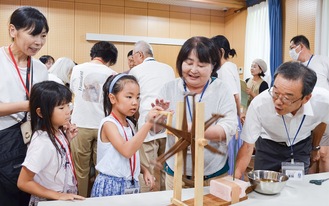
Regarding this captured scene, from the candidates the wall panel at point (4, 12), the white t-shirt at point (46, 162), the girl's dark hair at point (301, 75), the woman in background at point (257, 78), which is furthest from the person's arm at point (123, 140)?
the wall panel at point (4, 12)

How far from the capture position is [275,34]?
5.49m

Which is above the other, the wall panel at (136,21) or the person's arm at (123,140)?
the wall panel at (136,21)

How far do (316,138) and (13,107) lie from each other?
183cm

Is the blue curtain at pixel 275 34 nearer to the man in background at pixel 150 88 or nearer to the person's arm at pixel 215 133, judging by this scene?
the man in background at pixel 150 88

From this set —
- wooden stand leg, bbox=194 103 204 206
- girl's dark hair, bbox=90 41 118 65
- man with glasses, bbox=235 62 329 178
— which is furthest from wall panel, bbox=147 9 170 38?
wooden stand leg, bbox=194 103 204 206

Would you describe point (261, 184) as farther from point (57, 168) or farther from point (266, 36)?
point (266, 36)

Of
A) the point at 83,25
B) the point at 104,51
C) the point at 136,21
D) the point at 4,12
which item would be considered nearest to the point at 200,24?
the point at 136,21

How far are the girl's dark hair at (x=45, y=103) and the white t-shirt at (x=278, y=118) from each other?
1.02 m

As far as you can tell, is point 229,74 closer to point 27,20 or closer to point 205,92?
point 205,92

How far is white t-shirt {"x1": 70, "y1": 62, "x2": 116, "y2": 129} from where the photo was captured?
2.79 meters

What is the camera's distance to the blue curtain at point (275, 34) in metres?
5.45

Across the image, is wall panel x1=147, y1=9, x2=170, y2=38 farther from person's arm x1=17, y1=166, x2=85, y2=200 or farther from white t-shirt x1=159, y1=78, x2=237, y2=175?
person's arm x1=17, y1=166, x2=85, y2=200

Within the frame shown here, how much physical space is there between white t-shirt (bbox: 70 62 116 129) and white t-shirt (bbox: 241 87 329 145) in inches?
59.3

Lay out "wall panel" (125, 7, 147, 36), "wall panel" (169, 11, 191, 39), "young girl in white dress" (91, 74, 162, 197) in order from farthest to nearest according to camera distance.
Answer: "wall panel" (169, 11, 191, 39), "wall panel" (125, 7, 147, 36), "young girl in white dress" (91, 74, 162, 197)
